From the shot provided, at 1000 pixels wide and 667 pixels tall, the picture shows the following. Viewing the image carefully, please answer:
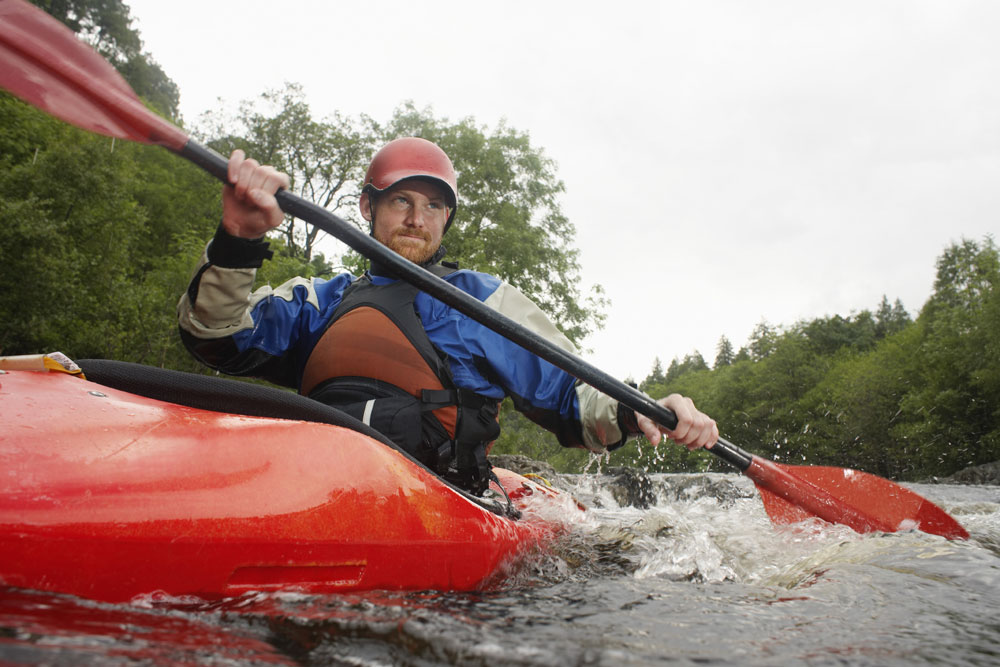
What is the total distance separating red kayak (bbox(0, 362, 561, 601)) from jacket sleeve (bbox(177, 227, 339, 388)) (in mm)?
515

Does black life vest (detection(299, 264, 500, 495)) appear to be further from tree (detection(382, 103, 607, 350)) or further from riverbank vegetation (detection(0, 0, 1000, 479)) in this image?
tree (detection(382, 103, 607, 350))

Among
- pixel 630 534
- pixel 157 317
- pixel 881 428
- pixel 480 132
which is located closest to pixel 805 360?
pixel 881 428

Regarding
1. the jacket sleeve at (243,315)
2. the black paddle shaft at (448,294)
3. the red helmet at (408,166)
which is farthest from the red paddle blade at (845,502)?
the jacket sleeve at (243,315)

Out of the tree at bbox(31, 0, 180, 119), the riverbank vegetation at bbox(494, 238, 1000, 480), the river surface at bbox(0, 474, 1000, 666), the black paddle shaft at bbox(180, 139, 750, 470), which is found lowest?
the river surface at bbox(0, 474, 1000, 666)

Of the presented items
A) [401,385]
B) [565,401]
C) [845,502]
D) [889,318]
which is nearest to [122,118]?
[401,385]

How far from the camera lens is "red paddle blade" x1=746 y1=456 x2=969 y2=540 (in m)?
3.24

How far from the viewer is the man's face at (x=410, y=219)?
3010 millimetres

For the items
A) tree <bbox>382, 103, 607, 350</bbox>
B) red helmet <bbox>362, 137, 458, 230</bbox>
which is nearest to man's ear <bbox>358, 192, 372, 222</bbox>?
red helmet <bbox>362, 137, 458, 230</bbox>

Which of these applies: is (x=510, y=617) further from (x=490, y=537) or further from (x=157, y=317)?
(x=157, y=317)

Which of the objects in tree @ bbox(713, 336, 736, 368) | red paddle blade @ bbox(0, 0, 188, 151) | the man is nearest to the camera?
red paddle blade @ bbox(0, 0, 188, 151)

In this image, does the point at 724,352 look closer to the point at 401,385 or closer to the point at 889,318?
the point at 889,318

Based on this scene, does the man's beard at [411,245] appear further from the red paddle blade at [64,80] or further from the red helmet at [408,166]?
the red paddle blade at [64,80]

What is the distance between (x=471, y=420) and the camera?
258 centimetres

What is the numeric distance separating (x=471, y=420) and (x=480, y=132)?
16.9m
